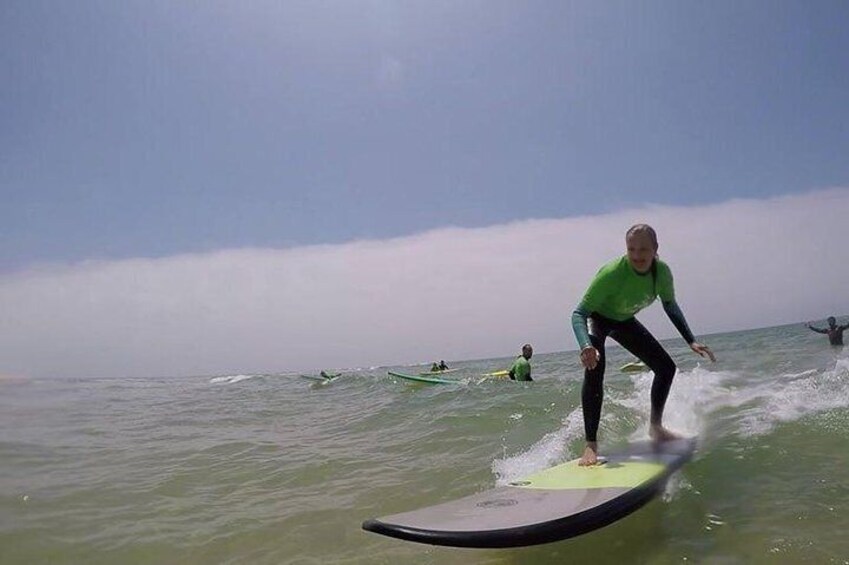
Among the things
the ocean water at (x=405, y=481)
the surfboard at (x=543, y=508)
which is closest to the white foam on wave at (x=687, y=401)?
the ocean water at (x=405, y=481)

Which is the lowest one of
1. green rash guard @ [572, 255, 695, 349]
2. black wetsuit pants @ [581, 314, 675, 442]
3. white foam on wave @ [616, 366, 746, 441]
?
white foam on wave @ [616, 366, 746, 441]

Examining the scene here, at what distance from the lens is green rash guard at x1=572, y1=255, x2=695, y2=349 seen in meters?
4.58

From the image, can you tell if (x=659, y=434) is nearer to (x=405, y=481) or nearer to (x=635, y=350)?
(x=635, y=350)

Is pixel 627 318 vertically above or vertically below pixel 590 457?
above

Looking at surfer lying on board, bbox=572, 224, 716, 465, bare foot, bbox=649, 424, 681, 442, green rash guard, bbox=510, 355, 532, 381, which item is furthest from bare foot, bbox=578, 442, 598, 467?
green rash guard, bbox=510, 355, 532, 381

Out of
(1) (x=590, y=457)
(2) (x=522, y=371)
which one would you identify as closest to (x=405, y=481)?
(1) (x=590, y=457)

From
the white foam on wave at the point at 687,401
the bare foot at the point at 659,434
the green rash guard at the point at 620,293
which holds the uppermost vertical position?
the green rash guard at the point at 620,293

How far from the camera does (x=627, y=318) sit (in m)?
5.07

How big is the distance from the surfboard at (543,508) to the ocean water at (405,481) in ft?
0.57

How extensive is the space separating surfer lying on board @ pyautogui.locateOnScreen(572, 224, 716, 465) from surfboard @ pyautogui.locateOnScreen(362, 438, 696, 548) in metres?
0.42

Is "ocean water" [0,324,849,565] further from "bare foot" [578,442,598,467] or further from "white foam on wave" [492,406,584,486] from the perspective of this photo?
"bare foot" [578,442,598,467]

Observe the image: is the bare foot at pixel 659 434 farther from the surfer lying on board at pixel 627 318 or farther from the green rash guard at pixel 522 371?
the green rash guard at pixel 522 371

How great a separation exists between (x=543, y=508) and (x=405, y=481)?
2.13m

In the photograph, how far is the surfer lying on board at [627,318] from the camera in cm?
445
